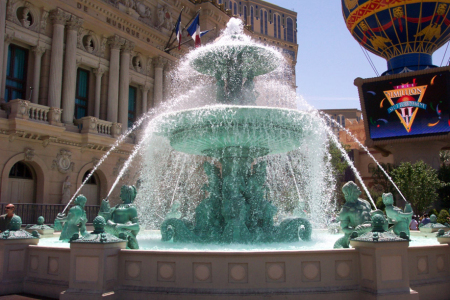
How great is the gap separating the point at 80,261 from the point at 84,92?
22.9 meters

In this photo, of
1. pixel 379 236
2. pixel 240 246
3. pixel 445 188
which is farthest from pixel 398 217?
pixel 445 188

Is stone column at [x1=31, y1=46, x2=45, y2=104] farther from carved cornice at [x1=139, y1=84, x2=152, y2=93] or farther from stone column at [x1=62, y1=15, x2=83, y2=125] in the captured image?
carved cornice at [x1=139, y1=84, x2=152, y2=93]

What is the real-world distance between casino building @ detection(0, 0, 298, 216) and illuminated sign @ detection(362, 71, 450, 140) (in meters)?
18.4

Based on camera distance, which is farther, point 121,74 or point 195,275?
point 121,74

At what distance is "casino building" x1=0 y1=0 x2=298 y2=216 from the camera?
21484mm

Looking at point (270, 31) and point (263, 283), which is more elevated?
point (270, 31)

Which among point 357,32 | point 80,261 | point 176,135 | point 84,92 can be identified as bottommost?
point 80,261

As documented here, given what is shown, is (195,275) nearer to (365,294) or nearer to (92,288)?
(92,288)

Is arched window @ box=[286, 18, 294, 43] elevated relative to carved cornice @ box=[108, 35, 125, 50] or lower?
elevated

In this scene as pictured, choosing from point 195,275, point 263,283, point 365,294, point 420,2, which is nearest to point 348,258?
point 365,294

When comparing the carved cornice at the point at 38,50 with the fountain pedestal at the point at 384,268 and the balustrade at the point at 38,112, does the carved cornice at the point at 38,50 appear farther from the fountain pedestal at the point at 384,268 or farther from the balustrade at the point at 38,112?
the fountain pedestal at the point at 384,268

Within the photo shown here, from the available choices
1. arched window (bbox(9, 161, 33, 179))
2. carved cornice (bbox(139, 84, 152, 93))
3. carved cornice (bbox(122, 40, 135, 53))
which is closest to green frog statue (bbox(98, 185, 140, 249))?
arched window (bbox(9, 161, 33, 179))

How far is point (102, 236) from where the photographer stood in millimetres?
6102

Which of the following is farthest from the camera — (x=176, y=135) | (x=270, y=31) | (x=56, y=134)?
(x=270, y=31)
